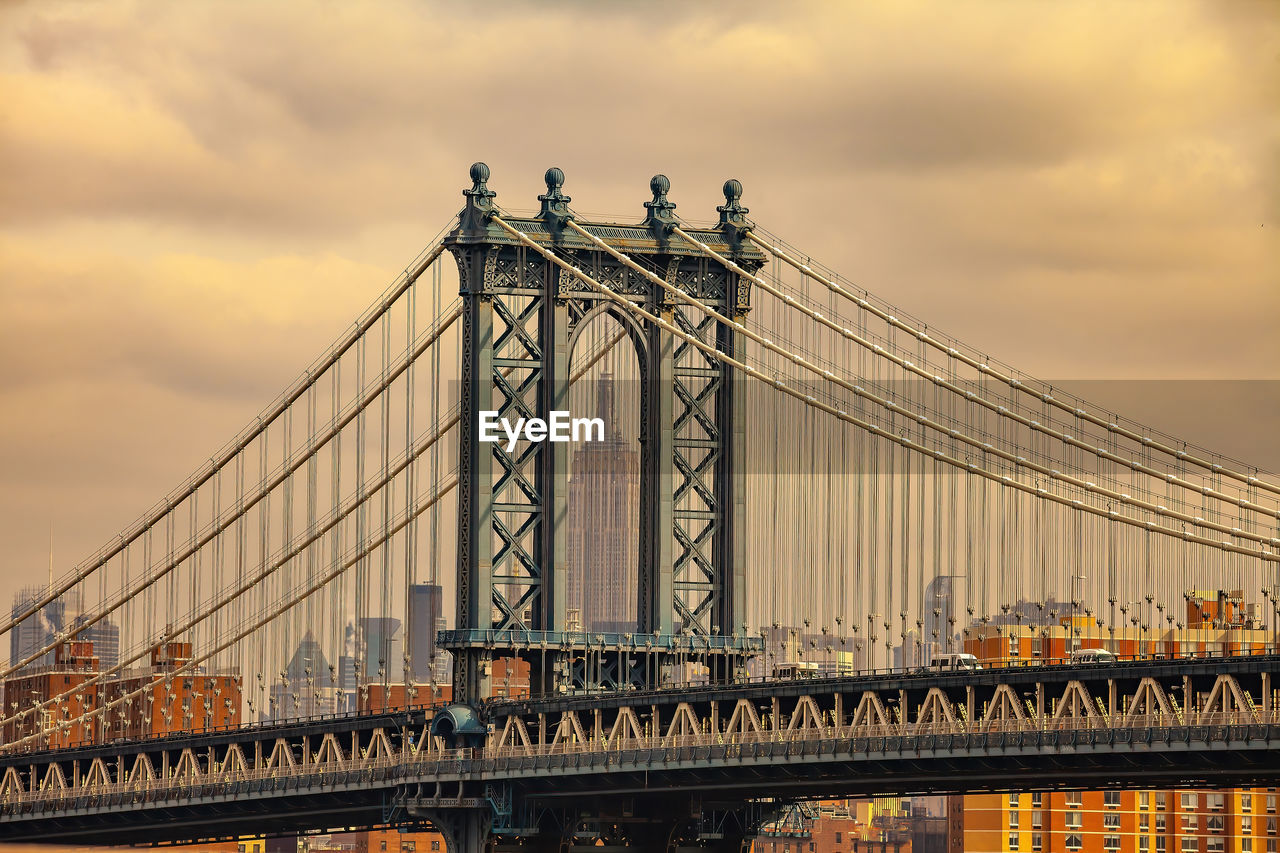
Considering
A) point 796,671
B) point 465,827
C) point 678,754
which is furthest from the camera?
point 465,827

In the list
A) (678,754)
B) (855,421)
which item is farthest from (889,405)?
(678,754)

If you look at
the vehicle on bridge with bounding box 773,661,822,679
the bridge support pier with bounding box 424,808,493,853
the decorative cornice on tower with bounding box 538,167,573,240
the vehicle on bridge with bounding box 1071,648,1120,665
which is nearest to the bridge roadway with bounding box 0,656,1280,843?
the bridge support pier with bounding box 424,808,493,853

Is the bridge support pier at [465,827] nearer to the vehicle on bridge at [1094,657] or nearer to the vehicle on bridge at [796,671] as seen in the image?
the vehicle on bridge at [796,671]

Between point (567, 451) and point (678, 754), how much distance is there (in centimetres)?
1911

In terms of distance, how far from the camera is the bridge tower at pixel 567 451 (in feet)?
406

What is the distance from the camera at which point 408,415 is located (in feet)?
448

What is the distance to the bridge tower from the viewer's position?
123750 millimetres

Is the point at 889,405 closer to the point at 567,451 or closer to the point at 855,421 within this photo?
the point at 855,421

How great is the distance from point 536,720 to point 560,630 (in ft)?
15.8

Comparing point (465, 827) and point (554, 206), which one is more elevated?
point (554, 206)

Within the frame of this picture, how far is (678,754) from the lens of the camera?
111m

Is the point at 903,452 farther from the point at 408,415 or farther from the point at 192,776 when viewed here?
the point at 192,776

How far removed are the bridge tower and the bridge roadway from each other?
486cm

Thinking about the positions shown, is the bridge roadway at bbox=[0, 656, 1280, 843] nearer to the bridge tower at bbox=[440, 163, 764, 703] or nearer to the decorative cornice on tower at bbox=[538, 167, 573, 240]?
the bridge tower at bbox=[440, 163, 764, 703]
